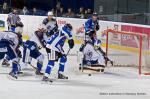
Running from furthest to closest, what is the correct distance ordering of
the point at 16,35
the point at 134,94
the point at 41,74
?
the point at 41,74 → the point at 16,35 → the point at 134,94

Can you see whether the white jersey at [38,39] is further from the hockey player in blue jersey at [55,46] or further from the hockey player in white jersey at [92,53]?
the hockey player in white jersey at [92,53]

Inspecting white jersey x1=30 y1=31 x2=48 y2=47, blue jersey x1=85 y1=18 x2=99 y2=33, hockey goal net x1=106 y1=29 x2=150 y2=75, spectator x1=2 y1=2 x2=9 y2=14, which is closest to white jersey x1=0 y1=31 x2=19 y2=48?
white jersey x1=30 y1=31 x2=48 y2=47

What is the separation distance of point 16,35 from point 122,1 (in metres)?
10.2

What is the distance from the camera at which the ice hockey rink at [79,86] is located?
9734 mm

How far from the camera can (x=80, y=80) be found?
465 inches

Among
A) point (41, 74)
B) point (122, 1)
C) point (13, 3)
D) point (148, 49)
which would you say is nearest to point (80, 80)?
point (41, 74)

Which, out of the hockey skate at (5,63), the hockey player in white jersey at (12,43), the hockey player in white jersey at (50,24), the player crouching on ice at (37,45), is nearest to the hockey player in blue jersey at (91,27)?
the hockey player in white jersey at (50,24)

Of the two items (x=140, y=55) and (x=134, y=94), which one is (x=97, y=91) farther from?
(x=140, y=55)

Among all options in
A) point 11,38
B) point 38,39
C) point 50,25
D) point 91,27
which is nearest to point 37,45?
point 38,39

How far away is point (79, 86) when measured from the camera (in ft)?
35.8

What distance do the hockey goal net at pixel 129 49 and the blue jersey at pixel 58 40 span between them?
272 centimetres

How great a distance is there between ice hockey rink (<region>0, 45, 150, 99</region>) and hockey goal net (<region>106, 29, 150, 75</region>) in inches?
11.1

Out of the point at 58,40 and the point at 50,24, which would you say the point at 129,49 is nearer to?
the point at 50,24

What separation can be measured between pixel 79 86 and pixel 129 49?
3601 millimetres
